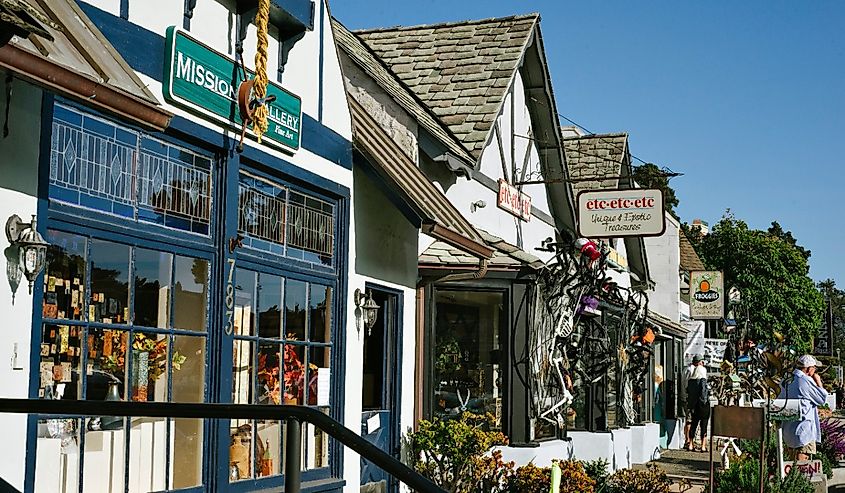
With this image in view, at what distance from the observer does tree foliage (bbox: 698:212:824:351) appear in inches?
2325


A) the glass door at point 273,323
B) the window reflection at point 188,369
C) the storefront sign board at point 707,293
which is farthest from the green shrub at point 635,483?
the storefront sign board at point 707,293

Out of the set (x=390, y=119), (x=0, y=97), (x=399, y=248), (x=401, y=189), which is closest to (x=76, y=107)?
(x=0, y=97)

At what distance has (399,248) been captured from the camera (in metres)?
11.4

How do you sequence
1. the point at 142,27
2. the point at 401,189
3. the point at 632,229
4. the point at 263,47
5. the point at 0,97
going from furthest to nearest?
the point at 632,229 < the point at 401,189 < the point at 263,47 < the point at 142,27 < the point at 0,97

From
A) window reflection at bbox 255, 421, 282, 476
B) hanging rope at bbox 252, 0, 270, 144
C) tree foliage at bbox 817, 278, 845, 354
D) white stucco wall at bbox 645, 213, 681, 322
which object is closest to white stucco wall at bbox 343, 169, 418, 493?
window reflection at bbox 255, 421, 282, 476

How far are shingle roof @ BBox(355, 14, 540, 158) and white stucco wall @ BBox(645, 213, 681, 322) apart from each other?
17.1m

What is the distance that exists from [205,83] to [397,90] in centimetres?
804

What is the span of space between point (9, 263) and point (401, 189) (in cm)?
491

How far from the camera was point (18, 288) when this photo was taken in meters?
5.56

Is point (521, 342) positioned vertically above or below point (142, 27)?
below

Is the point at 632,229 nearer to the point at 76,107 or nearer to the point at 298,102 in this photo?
the point at 298,102

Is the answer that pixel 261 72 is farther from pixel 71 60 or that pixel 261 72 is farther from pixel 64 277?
pixel 71 60

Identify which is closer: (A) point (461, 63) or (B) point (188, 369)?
(B) point (188, 369)

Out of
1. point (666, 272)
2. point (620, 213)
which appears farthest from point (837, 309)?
point (620, 213)
